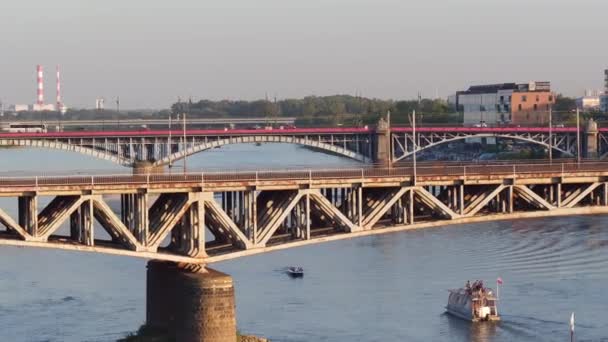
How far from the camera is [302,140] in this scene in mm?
139500

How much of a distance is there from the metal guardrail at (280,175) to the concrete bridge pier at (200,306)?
3913mm

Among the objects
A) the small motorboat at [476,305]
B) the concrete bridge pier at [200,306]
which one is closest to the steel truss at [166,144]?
the small motorboat at [476,305]

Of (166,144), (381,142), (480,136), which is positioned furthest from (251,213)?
(480,136)

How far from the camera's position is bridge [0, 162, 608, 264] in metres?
57.8

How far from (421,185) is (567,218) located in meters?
62.8

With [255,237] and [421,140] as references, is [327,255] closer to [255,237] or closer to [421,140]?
[255,237]

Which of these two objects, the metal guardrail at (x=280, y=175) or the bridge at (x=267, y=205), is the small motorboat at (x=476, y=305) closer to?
the bridge at (x=267, y=205)

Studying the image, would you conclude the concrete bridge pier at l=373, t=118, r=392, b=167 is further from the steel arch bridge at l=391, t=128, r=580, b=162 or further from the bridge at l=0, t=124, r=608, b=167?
the steel arch bridge at l=391, t=128, r=580, b=162

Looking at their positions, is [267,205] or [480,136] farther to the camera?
[480,136]

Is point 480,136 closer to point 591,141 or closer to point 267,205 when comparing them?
point 591,141

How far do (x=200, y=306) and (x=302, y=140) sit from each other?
81.3 metres

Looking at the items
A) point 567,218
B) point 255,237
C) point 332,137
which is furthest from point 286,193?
point 332,137

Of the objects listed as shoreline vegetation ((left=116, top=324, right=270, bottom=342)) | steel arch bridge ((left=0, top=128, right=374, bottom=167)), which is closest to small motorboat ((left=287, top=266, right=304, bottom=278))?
shoreline vegetation ((left=116, top=324, right=270, bottom=342))

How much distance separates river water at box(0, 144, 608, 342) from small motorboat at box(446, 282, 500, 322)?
0.55 m
